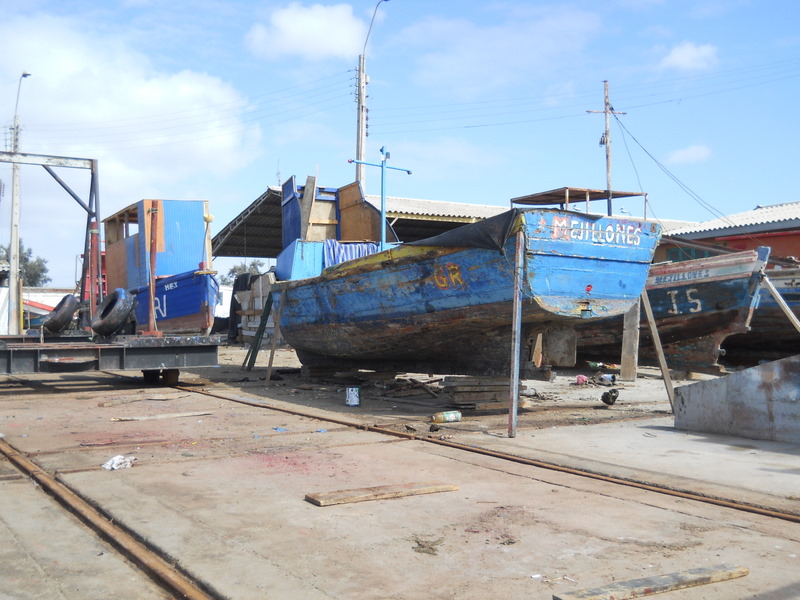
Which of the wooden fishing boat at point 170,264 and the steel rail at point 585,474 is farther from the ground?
the wooden fishing boat at point 170,264

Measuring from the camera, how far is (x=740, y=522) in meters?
3.62

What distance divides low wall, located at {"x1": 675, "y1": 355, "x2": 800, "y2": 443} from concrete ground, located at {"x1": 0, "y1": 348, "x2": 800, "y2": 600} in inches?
8.5

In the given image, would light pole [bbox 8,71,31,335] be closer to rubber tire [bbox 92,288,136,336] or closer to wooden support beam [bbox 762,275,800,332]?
rubber tire [bbox 92,288,136,336]

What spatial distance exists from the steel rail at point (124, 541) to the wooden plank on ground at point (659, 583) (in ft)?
4.38

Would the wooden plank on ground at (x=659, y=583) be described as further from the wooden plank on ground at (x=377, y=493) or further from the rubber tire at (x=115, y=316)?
the rubber tire at (x=115, y=316)

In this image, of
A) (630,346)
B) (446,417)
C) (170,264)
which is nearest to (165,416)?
(446,417)

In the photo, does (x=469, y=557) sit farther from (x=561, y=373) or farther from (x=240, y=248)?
(x=240, y=248)

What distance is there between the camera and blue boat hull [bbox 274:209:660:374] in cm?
733

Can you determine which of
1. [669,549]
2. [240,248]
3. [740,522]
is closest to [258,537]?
[669,549]

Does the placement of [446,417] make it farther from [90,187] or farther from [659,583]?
[90,187]

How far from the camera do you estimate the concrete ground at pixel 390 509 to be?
111 inches

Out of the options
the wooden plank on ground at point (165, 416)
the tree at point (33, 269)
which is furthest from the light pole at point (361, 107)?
the tree at point (33, 269)

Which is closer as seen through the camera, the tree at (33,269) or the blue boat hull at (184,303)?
the blue boat hull at (184,303)

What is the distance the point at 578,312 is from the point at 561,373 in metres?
5.51
